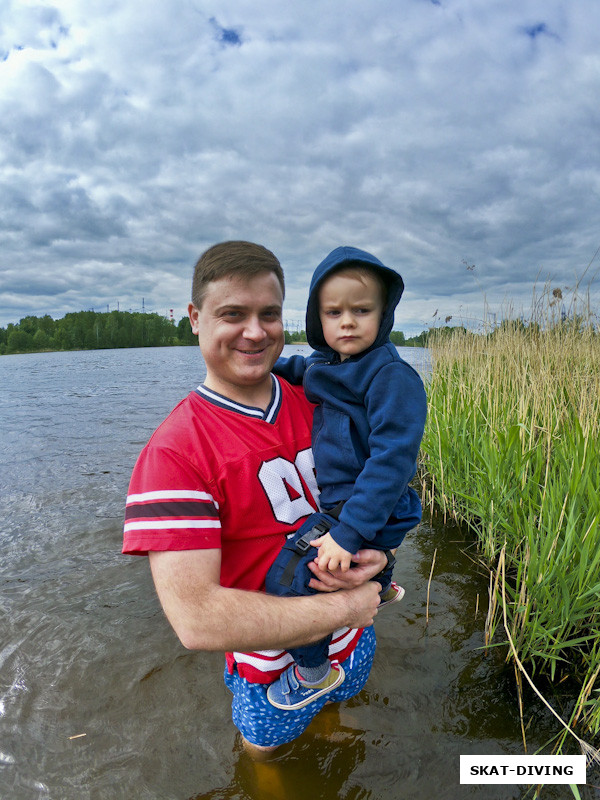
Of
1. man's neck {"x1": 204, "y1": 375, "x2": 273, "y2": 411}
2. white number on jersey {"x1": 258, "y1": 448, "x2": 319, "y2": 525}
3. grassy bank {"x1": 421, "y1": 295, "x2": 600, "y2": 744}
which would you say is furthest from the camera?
grassy bank {"x1": 421, "y1": 295, "x2": 600, "y2": 744}

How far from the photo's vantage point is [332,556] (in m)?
1.72

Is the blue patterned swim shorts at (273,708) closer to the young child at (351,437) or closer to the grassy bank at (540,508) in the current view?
the young child at (351,437)

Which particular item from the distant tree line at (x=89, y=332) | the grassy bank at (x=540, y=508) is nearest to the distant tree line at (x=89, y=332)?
the distant tree line at (x=89, y=332)

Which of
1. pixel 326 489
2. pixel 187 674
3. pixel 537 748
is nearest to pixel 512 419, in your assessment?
pixel 537 748

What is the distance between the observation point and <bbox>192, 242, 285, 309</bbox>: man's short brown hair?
72.4 inches

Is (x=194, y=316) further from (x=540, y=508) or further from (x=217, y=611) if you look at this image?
(x=540, y=508)

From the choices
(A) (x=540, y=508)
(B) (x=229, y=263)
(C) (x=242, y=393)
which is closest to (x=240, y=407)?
(C) (x=242, y=393)

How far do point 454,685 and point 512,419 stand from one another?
7.44 ft

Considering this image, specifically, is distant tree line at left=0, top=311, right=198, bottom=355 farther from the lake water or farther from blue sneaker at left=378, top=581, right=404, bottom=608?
blue sneaker at left=378, top=581, right=404, bottom=608

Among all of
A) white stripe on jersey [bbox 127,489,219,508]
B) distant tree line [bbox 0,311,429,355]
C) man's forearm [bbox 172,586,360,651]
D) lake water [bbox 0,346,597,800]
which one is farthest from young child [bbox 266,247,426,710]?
distant tree line [bbox 0,311,429,355]

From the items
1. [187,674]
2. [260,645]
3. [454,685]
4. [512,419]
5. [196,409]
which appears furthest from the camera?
[512,419]

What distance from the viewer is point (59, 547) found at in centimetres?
521

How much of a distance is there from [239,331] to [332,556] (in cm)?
99

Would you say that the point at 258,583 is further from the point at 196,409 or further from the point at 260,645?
the point at 196,409
